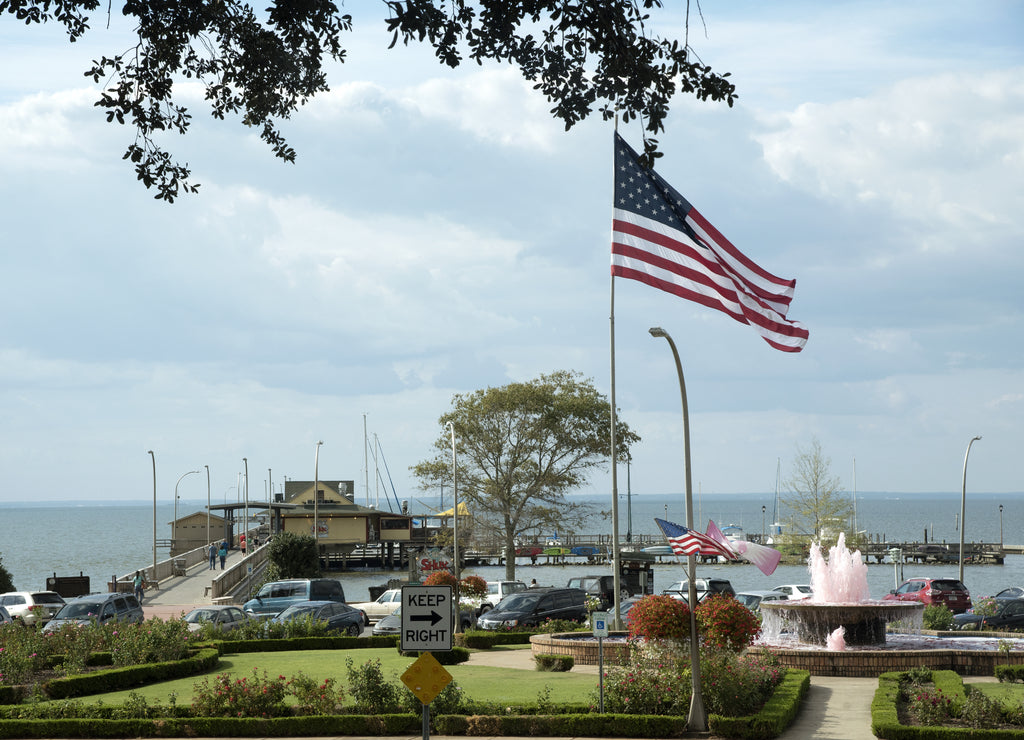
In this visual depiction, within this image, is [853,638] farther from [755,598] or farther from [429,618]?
[429,618]

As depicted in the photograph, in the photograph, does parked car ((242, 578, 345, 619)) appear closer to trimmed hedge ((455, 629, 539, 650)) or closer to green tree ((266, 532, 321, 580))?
trimmed hedge ((455, 629, 539, 650))

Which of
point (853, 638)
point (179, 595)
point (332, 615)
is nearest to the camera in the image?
point (853, 638)

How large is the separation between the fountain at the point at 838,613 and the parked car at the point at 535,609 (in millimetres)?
9129

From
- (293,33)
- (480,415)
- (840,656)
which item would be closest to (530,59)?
(293,33)

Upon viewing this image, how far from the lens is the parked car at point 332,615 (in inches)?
1363

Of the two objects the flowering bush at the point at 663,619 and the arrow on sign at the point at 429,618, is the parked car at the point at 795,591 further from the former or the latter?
the arrow on sign at the point at 429,618

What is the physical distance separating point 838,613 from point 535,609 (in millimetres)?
11819

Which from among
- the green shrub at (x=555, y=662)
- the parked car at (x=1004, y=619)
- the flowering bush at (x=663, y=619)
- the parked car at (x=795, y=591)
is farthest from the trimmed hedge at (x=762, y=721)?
the parked car at (x=795, y=591)

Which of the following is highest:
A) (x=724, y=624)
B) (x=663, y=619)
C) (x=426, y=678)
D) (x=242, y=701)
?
(x=426, y=678)

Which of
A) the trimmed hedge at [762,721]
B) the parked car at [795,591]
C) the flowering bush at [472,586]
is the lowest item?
the parked car at [795,591]

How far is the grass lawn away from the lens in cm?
2182

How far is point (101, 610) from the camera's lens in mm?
35188

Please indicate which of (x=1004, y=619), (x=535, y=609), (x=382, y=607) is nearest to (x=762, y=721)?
(x=535, y=609)

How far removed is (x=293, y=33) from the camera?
33.7 feet
